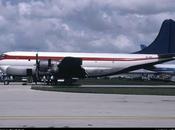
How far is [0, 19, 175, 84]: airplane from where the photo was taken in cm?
5233

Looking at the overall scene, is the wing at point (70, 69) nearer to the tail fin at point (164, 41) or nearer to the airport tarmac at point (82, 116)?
the tail fin at point (164, 41)

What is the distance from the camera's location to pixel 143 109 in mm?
19188

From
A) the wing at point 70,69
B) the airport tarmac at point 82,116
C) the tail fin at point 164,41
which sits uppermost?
the tail fin at point 164,41

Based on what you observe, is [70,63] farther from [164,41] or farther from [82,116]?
[82,116]

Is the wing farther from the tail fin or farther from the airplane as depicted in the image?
the tail fin

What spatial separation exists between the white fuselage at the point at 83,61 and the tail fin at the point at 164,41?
23.3 feet

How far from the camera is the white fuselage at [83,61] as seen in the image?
55125mm

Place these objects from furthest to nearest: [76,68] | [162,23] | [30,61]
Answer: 1. [162,23]
2. [30,61]
3. [76,68]

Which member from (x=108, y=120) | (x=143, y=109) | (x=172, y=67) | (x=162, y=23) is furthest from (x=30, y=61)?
(x=172, y=67)

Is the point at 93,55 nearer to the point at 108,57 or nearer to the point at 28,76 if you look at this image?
the point at 108,57

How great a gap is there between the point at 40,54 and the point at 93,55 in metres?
6.84

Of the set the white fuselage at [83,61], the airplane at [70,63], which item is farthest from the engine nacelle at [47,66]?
the white fuselage at [83,61]

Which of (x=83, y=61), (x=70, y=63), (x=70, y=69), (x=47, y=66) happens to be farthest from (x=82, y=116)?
(x=83, y=61)

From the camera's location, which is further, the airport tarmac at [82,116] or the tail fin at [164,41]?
the tail fin at [164,41]
